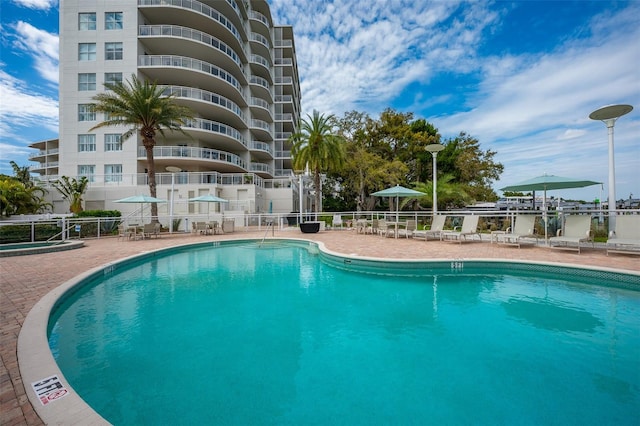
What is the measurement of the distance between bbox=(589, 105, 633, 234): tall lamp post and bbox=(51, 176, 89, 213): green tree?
102ft

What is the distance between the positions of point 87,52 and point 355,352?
1314 inches

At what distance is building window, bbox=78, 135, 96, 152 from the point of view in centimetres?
2384

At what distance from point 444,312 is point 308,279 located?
3458mm

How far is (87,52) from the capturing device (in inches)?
942

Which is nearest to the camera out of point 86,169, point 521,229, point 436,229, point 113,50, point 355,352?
point 355,352

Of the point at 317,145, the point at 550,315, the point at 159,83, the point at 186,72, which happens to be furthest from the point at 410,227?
the point at 159,83

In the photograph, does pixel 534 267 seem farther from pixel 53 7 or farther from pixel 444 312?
pixel 53 7

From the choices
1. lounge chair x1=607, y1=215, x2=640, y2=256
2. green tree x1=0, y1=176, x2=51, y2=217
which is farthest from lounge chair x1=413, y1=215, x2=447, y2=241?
green tree x1=0, y1=176, x2=51, y2=217

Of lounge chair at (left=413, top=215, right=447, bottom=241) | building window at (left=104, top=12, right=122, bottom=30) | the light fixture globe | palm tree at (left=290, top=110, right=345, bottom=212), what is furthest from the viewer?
building window at (left=104, top=12, right=122, bottom=30)

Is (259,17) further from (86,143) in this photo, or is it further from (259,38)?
(86,143)

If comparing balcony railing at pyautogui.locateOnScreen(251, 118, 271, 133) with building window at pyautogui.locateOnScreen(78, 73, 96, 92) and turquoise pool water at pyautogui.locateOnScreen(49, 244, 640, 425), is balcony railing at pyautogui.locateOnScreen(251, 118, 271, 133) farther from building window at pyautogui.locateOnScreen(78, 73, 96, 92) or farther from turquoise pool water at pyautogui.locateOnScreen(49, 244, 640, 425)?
turquoise pool water at pyautogui.locateOnScreen(49, 244, 640, 425)

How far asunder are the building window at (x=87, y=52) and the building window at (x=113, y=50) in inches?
42.8

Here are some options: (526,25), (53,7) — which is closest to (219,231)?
(526,25)

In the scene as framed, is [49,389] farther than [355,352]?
No
